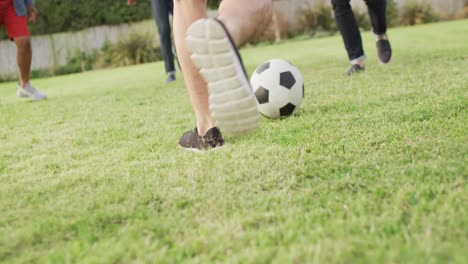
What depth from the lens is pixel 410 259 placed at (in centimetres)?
100

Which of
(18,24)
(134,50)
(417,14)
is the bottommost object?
(134,50)

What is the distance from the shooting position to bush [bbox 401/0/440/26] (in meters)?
17.2

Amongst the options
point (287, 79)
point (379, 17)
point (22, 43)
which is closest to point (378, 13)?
point (379, 17)

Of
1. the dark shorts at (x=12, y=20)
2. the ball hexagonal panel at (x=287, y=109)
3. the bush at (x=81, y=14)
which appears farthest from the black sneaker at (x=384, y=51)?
the bush at (x=81, y=14)

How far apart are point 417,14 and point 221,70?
17.6 meters

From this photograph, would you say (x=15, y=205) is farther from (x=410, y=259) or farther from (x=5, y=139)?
(x=5, y=139)

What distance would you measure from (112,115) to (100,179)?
208 cm

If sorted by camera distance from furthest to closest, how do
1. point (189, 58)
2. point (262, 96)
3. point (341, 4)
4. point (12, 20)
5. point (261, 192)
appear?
point (12, 20) → point (341, 4) → point (262, 96) → point (189, 58) → point (261, 192)

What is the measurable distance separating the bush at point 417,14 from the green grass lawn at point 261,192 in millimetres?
15773

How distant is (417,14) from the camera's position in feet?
56.7

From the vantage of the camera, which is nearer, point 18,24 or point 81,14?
point 18,24

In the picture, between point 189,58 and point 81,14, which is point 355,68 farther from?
point 81,14

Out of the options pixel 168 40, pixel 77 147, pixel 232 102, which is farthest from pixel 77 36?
pixel 232 102

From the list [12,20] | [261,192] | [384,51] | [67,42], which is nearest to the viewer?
[261,192]
